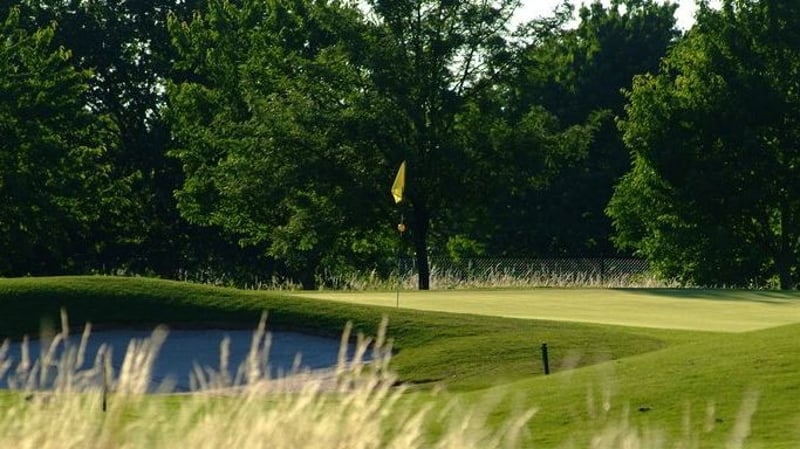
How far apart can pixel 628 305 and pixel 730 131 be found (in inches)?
764

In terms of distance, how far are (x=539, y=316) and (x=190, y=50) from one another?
3503 cm

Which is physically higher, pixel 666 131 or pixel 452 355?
pixel 666 131

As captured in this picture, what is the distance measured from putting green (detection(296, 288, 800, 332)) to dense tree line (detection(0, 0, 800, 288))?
1118 centimetres

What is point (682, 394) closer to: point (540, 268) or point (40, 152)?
point (40, 152)

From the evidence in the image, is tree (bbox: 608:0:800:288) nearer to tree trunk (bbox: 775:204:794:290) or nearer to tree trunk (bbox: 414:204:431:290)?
tree trunk (bbox: 775:204:794:290)

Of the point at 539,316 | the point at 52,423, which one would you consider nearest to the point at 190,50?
the point at 539,316

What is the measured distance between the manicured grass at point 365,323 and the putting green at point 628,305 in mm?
1914

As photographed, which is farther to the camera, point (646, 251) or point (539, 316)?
point (646, 251)

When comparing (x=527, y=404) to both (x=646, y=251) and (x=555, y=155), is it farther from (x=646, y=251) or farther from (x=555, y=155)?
(x=646, y=251)

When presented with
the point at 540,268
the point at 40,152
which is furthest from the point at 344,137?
the point at 540,268

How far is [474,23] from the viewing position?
43312 millimetres

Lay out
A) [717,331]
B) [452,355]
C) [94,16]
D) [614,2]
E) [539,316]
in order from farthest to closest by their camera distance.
→ [614,2], [94,16], [539,316], [717,331], [452,355]

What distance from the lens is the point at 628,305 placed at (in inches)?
1087

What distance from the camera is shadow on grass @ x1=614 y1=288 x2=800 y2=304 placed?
28562mm
